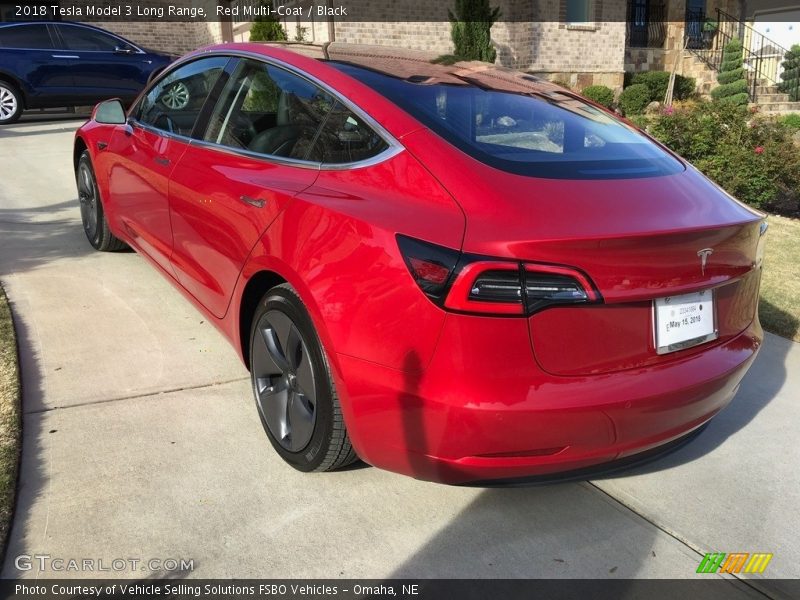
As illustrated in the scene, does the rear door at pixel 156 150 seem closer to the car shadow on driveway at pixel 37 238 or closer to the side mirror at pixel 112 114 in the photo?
the side mirror at pixel 112 114

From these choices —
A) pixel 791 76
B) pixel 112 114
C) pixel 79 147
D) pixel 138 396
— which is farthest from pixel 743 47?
pixel 138 396

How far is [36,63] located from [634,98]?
14.9 m

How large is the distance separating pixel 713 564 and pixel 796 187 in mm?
6386

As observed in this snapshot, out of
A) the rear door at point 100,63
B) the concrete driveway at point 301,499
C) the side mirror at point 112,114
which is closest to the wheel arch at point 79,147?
the side mirror at point 112,114

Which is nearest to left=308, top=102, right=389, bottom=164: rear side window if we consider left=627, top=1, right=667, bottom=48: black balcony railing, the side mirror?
the side mirror

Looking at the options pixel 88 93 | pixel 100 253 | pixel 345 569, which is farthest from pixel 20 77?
pixel 345 569

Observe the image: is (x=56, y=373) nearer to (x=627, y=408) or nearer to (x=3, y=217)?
(x=627, y=408)

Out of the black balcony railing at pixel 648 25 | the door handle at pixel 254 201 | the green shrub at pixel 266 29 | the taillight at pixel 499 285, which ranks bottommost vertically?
the taillight at pixel 499 285

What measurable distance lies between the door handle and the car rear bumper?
798mm

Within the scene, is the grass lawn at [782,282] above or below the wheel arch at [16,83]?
below

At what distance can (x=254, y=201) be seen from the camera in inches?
116

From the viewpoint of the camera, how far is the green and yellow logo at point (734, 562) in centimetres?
253

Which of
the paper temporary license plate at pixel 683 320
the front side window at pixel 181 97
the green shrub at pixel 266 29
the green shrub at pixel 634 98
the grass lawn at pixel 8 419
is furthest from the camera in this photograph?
the green shrub at pixel 634 98

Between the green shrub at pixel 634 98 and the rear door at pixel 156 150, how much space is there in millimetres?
17588
